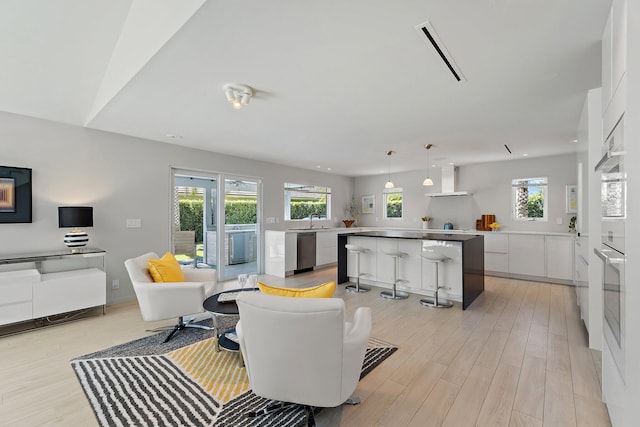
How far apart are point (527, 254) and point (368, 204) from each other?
426 cm

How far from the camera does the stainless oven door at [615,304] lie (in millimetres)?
1487

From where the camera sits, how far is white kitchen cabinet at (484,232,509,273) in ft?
19.6

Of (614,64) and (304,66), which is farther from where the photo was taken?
(304,66)

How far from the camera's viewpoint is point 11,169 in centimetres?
356

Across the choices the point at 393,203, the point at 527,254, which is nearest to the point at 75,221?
the point at 393,203

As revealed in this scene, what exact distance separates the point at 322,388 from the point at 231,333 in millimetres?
1628

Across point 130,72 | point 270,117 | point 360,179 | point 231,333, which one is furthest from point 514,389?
point 360,179

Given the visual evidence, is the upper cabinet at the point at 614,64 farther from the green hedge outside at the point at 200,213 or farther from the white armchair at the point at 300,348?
the green hedge outside at the point at 200,213

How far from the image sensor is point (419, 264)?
15.3ft

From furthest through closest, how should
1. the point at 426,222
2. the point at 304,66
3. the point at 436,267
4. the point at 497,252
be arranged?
the point at 426,222 < the point at 497,252 < the point at 436,267 < the point at 304,66

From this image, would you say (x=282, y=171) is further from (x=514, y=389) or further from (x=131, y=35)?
(x=514, y=389)

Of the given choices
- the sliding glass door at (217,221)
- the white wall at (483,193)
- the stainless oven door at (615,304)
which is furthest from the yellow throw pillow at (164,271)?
the white wall at (483,193)

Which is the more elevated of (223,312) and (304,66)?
(304,66)

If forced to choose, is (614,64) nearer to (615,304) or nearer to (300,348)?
(615,304)
